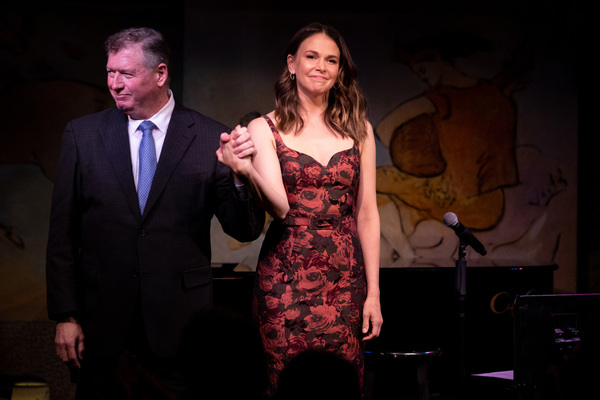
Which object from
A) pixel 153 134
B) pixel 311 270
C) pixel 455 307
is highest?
pixel 153 134

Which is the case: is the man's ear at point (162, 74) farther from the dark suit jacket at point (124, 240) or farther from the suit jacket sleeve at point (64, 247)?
the suit jacket sleeve at point (64, 247)

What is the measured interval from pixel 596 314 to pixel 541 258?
3.03 meters

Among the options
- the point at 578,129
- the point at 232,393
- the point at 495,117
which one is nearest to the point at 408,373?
the point at 495,117

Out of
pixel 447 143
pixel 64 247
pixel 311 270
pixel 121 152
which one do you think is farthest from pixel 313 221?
pixel 447 143

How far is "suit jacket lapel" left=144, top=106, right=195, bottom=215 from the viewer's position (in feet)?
7.67

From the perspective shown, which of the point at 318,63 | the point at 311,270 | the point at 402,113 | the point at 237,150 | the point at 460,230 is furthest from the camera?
the point at 402,113

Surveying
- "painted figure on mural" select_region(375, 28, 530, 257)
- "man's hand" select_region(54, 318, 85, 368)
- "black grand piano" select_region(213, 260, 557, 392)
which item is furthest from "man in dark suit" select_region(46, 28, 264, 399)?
"painted figure on mural" select_region(375, 28, 530, 257)

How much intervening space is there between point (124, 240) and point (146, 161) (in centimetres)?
28

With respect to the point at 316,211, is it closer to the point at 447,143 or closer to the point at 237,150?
the point at 237,150

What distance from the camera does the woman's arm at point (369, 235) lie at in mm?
2496

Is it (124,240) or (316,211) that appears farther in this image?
(316,211)

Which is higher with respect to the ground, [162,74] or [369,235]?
[162,74]

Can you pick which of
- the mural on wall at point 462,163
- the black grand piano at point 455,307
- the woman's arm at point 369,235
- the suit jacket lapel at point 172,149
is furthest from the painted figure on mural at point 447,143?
the suit jacket lapel at point 172,149

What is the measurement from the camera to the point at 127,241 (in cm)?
232
